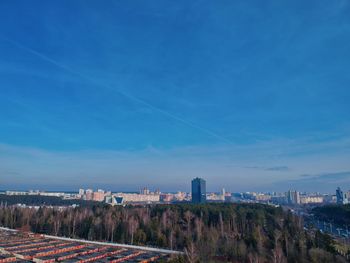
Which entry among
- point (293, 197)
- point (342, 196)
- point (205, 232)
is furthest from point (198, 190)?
point (205, 232)

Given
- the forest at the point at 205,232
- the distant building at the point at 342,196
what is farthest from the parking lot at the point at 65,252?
the distant building at the point at 342,196

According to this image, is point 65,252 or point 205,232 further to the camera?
point 205,232

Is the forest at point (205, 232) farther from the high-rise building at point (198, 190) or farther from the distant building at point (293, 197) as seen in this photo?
the distant building at point (293, 197)

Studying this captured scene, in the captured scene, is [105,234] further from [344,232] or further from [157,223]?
[344,232]

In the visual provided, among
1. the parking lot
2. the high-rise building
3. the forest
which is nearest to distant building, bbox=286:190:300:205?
the high-rise building

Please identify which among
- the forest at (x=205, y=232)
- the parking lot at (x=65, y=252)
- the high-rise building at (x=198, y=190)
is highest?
the high-rise building at (x=198, y=190)

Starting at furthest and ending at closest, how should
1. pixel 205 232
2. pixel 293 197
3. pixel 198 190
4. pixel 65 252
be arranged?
pixel 293 197, pixel 198 190, pixel 205 232, pixel 65 252

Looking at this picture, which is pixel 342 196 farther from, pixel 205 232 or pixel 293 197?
pixel 205 232

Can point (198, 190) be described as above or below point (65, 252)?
above

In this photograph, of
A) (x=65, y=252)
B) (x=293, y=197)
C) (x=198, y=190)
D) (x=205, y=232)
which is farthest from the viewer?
(x=293, y=197)

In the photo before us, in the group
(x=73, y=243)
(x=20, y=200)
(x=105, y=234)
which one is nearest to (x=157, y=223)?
(x=105, y=234)
